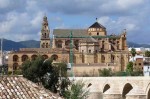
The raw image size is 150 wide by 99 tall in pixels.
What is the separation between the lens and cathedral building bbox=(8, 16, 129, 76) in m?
113

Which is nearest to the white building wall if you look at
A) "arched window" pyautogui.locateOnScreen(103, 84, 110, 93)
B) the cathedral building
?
the cathedral building

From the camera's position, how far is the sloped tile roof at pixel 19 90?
10.9 meters

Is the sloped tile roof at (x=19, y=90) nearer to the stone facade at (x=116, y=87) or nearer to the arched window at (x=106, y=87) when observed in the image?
the stone facade at (x=116, y=87)

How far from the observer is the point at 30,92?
36.2ft

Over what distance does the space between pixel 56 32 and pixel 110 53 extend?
600 inches

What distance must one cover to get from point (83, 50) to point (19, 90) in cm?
10931

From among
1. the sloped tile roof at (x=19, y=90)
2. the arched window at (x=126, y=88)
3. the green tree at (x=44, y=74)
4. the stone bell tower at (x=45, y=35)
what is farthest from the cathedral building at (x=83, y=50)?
the sloped tile roof at (x=19, y=90)

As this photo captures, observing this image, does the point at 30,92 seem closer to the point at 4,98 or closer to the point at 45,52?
the point at 4,98

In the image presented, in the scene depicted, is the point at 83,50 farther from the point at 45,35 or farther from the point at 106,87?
the point at 106,87

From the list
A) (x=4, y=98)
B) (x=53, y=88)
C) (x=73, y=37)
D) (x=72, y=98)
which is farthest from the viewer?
(x=73, y=37)

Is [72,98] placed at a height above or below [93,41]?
below

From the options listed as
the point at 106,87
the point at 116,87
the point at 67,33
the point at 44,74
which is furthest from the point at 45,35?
the point at 44,74

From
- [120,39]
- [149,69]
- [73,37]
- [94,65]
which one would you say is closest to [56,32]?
[73,37]

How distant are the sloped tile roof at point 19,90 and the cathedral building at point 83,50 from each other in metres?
90.1
